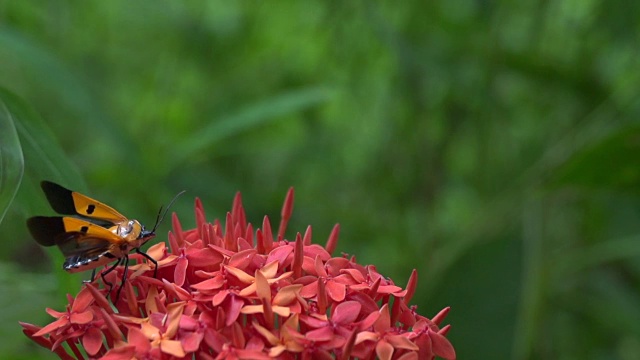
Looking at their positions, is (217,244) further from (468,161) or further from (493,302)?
(468,161)

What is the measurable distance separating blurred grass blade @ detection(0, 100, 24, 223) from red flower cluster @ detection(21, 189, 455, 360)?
0.08m

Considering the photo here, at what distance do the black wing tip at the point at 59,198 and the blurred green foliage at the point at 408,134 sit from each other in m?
0.36

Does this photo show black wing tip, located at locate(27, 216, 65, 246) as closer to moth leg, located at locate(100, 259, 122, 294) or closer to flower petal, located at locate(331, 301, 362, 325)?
moth leg, located at locate(100, 259, 122, 294)

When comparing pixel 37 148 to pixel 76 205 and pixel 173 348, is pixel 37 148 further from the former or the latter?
pixel 173 348

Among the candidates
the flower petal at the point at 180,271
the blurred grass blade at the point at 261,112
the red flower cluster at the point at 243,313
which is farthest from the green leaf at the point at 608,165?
the flower petal at the point at 180,271

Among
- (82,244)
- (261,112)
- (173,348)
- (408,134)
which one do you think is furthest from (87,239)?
(408,134)

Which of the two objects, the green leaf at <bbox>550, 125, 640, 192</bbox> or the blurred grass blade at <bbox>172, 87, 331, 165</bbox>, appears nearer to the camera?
the green leaf at <bbox>550, 125, 640, 192</bbox>

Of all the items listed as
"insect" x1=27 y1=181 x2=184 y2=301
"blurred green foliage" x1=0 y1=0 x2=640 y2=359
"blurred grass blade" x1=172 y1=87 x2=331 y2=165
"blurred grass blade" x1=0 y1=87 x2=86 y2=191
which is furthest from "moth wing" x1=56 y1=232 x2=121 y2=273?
"blurred grass blade" x1=172 y1=87 x2=331 y2=165

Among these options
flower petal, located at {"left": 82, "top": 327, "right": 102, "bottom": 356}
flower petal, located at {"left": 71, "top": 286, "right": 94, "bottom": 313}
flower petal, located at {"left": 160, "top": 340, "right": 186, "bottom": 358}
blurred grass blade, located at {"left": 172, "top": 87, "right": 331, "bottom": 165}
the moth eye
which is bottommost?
flower petal, located at {"left": 160, "top": 340, "right": 186, "bottom": 358}

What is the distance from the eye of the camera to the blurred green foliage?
128cm

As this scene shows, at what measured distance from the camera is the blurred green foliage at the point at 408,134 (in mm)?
1283

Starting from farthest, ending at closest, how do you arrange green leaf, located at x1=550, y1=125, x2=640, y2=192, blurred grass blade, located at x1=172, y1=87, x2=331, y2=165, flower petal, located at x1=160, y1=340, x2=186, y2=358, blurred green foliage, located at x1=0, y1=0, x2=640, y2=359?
blurred green foliage, located at x1=0, y1=0, x2=640, y2=359
blurred grass blade, located at x1=172, y1=87, x2=331, y2=165
green leaf, located at x1=550, y1=125, x2=640, y2=192
flower petal, located at x1=160, y1=340, x2=186, y2=358

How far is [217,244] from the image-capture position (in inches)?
25.9

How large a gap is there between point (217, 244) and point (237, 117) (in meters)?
0.55
